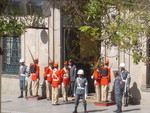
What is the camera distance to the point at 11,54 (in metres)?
25.5

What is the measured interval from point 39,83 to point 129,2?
12546 mm

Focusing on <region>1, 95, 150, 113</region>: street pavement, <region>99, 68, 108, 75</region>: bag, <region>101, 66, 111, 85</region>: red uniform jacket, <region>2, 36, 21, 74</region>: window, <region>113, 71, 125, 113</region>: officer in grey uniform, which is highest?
<region>2, 36, 21, 74</region>: window

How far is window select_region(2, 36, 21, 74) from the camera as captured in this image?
25.2 meters

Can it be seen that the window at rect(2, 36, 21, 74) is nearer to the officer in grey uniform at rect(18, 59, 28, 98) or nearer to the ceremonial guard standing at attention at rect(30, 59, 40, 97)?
the officer in grey uniform at rect(18, 59, 28, 98)

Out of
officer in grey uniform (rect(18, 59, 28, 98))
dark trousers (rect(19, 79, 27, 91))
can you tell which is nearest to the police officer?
officer in grey uniform (rect(18, 59, 28, 98))

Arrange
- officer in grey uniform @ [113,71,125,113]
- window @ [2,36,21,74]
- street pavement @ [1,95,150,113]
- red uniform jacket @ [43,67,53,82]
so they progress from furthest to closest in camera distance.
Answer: window @ [2,36,21,74] < red uniform jacket @ [43,67,53,82] < street pavement @ [1,95,150,113] < officer in grey uniform @ [113,71,125,113]

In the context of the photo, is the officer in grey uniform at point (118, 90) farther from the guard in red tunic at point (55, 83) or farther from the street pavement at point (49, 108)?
the guard in red tunic at point (55, 83)

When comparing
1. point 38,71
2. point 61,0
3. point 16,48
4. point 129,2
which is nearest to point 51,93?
point 38,71

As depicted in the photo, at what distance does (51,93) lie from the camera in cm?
2286

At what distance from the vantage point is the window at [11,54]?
2516 cm

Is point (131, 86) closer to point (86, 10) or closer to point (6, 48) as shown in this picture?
point (6, 48)

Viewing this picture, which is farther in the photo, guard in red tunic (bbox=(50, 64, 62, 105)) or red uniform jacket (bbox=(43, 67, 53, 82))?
red uniform jacket (bbox=(43, 67, 53, 82))

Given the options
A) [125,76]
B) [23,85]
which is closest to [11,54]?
[23,85]

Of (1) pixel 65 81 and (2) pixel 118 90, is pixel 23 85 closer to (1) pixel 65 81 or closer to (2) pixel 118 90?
(1) pixel 65 81
